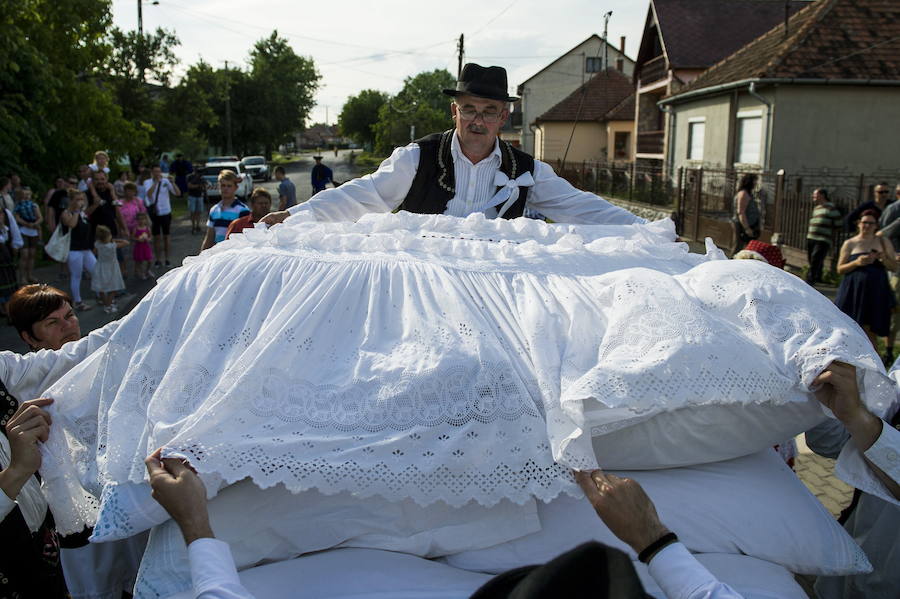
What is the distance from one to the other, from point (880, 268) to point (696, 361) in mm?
6211

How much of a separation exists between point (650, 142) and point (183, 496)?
29.1 meters

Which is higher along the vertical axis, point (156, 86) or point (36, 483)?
point (156, 86)

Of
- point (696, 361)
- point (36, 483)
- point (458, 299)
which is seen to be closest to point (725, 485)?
point (696, 361)

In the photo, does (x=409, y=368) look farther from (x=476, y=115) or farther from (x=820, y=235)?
(x=820, y=235)

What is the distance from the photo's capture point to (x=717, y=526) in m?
1.81

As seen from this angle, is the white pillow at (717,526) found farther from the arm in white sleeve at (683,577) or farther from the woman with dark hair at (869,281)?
the woman with dark hair at (869,281)

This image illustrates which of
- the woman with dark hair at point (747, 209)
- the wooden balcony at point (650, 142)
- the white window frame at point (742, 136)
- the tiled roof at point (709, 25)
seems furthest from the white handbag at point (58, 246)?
the wooden balcony at point (650, 142)

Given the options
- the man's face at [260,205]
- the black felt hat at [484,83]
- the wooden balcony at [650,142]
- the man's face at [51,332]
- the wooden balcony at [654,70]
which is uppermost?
the wooden balcony at [654,70]

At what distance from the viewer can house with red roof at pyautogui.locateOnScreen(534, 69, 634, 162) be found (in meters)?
35.0

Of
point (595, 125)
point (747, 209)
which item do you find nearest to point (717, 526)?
point (747, 209)

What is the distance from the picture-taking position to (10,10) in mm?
12047

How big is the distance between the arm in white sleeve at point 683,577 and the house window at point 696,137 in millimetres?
21264

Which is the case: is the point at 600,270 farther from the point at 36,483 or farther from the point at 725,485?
the point at 36,483

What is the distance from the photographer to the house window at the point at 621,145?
116ft
